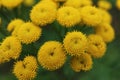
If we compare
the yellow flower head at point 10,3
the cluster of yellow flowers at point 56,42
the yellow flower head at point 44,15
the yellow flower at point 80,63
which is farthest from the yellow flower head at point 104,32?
the yellow flower head at point 10,3

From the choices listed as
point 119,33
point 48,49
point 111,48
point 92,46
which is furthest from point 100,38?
point 119,33

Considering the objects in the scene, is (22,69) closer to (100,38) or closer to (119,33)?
(100,38)

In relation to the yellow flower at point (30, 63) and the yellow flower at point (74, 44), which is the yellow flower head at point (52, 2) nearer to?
the yellow flower at point (74, 44)

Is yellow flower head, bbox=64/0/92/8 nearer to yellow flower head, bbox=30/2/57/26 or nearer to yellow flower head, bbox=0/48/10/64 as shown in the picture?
yellow flower head, bbox=30/2/57/26

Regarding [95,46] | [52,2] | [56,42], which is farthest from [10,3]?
[95,46]

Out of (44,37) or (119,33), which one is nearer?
(44,37)

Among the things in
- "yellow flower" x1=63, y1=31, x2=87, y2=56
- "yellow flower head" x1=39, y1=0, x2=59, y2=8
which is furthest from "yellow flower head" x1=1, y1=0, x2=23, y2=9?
"yellow flower" x1=63, y1=31, x2=87, y2=56

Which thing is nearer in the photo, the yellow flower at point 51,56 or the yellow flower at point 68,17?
the yellow flower at point 51,56

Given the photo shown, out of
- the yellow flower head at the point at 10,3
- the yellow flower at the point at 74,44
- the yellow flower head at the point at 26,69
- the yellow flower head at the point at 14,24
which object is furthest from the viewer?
the yellow flower head at the point at 10,3
